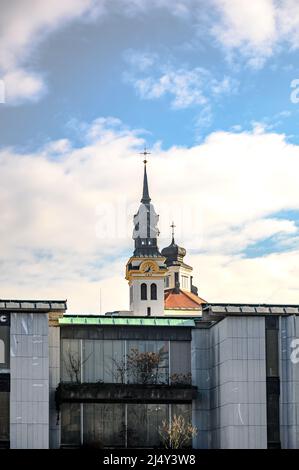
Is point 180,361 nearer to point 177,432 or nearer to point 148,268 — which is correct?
point 177,432

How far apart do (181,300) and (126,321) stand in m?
104

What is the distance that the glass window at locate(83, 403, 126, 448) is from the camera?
8219 cm

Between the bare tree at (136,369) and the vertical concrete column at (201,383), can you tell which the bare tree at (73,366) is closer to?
the bare tree at (136,369)

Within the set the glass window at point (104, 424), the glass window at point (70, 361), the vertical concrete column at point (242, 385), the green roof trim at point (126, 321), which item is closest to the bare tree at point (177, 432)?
the vertical concrete column at point (242, 385)

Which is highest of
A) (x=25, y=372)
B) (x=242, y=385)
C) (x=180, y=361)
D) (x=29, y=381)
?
(x=180, y=361)

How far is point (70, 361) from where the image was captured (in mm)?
83250

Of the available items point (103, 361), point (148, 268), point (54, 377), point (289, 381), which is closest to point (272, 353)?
point (289, 381)

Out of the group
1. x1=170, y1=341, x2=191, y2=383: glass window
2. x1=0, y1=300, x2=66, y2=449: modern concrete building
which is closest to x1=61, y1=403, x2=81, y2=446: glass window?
x1=0, y1=300, x2=66, y2=449: modern concrete building

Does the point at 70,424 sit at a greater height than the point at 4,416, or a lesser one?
lesser

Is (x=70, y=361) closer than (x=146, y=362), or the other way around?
(x=70, y=361)

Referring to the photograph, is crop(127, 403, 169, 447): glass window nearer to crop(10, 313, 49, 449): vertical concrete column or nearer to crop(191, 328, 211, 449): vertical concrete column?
crop(191, 328, 211, 449): vertical concrete column

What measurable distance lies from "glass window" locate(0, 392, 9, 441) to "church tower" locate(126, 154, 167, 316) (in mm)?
96552

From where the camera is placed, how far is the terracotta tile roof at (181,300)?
185000 mm

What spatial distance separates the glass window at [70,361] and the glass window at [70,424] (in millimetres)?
1794
